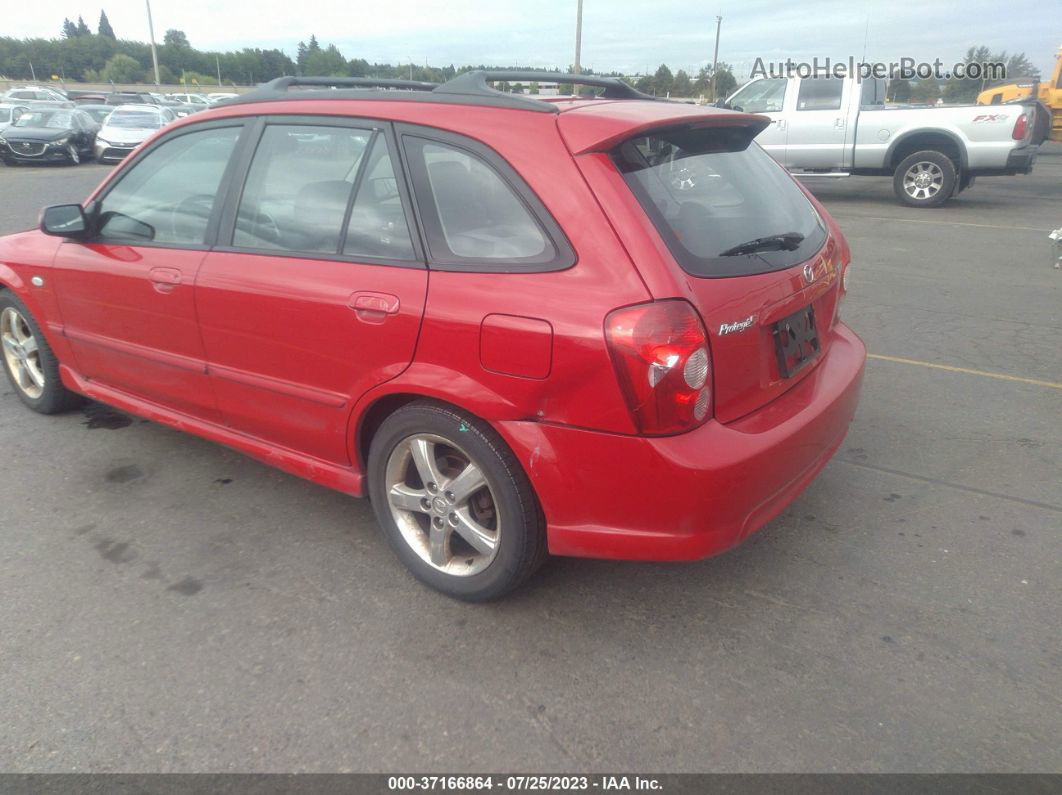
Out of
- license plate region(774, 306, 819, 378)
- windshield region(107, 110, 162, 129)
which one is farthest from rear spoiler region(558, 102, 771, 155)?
windshield region(107, 110, 162, 129)

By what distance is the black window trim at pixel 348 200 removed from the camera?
2.82 metres

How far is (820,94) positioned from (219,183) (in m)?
12.4

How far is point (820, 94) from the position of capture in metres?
13.5

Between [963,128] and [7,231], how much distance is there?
519 inches

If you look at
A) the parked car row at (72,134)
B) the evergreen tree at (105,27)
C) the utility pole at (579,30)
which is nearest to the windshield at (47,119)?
the parked car row at (72,134)

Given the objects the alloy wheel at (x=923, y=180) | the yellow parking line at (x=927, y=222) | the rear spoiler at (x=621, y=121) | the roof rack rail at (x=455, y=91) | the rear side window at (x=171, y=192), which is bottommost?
the yellow parking line at (x=927, y=222)

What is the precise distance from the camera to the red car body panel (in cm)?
244

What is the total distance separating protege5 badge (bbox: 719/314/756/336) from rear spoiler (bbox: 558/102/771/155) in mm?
655

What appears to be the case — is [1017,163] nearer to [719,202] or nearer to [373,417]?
[719,202]

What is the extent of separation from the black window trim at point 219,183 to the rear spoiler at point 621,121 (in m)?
1.48

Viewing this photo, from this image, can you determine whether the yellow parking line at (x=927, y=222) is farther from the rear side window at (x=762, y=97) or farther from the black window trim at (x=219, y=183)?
the black window trim at (x=219, y=183)

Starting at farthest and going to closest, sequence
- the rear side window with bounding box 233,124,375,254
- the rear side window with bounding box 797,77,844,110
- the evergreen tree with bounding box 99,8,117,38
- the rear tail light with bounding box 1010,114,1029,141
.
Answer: the evergreen tree with bounding box 99,8,117,38, the rear side window with bounding box 797,77,844,110, the rear tail light with bounding box 1010,114,1029,141, the rear side window with bounding box 233,124,375,254

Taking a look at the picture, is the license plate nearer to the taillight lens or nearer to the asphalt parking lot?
the taillight lens

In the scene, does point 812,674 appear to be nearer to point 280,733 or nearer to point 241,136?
point 280,733
